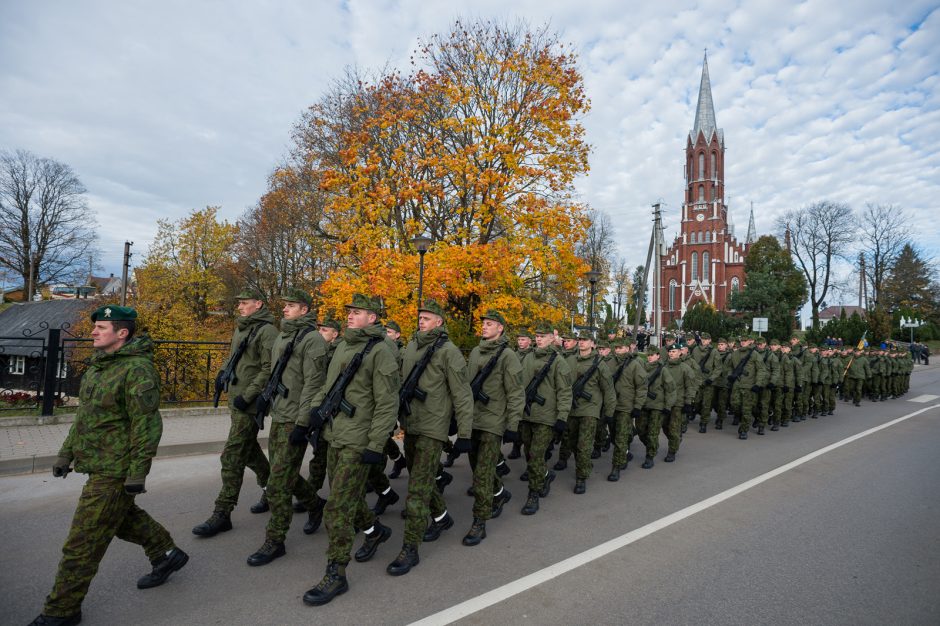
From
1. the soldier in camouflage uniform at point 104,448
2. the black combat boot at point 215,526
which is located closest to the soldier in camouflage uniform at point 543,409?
the black combat boot at point 215,526

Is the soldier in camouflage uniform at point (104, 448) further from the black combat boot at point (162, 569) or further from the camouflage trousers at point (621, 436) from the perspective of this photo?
the camouflage trousers at point (621, 436)

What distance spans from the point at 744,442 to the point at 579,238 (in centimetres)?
591

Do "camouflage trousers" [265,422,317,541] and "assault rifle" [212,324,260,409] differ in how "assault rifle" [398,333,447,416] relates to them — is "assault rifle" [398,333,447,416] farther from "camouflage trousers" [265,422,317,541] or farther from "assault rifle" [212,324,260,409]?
"assault rifle" [212,324,260,409]

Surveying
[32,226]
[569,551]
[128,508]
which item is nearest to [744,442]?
[569,551]

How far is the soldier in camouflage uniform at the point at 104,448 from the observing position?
297 centimetres

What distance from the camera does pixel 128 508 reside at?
3.32m

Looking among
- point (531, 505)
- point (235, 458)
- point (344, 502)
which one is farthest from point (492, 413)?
point (235, 458)

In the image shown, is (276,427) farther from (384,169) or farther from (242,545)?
(384,169)

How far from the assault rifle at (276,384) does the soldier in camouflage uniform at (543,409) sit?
253 centimetres

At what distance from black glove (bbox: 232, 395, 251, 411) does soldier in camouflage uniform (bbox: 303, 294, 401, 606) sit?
3.27 feet

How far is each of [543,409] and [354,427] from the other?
8.77 feet

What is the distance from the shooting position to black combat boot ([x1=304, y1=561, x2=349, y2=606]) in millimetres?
3305

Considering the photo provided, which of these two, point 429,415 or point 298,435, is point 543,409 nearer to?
point 429,415

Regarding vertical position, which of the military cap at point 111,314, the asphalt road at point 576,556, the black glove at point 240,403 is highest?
the military cap at point 111,314
